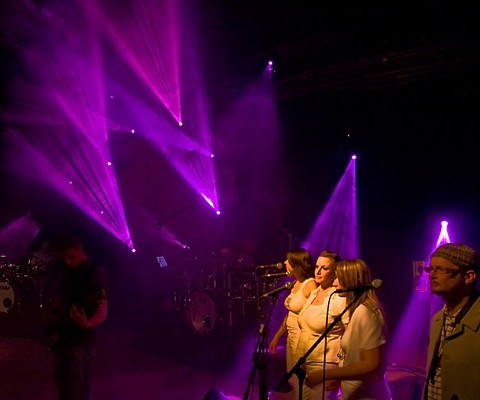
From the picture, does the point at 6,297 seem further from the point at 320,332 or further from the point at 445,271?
the point at 445,271

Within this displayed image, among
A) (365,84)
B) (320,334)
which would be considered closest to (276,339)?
(320,334)

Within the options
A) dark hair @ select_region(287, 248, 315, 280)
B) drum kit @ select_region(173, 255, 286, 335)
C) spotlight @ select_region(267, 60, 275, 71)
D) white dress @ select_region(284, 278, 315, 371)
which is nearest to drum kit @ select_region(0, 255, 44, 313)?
drum kit @ select_region(173, 255, 286, 335)

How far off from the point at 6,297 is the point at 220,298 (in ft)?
17.0

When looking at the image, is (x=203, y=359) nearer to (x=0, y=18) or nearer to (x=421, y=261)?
(x=421, y=261)

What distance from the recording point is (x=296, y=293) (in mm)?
4883

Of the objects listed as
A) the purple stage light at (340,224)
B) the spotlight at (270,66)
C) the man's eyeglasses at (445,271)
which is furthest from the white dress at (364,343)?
the purple stage light at (340,224)

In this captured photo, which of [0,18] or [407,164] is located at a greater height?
[0,18]

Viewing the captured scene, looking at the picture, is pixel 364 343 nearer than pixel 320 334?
Yes

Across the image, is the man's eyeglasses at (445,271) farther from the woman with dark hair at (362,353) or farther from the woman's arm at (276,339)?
the woman's arm at (276,339)

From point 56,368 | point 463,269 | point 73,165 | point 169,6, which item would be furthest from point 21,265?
point 463,269

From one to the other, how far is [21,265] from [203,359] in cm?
557

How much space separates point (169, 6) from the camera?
25.1 feet

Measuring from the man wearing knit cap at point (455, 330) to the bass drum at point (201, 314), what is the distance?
789cm

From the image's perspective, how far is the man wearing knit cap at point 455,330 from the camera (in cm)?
227
